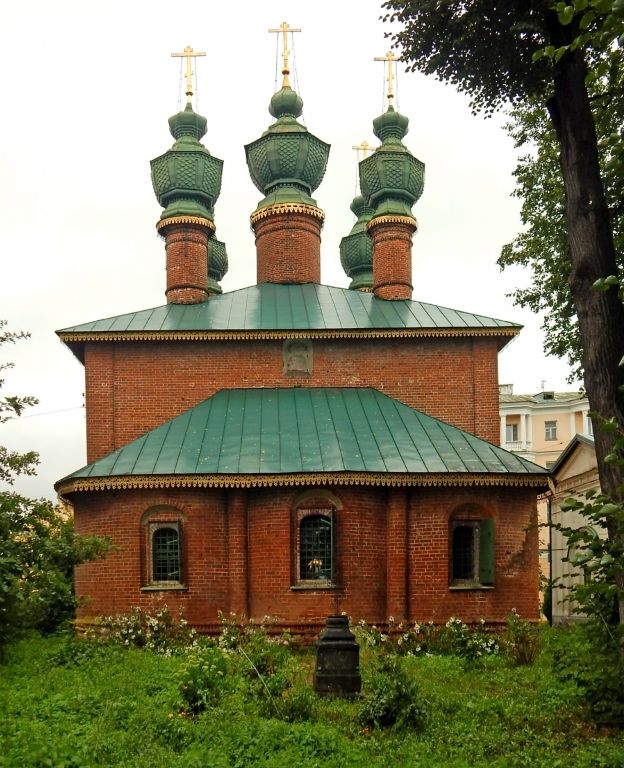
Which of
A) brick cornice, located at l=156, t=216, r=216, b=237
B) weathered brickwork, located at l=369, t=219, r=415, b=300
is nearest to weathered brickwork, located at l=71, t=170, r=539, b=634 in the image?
weathered brickwork, located at l=369, t=219, r=415, b=300

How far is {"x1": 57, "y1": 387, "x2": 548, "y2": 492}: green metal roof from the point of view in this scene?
13977 mm

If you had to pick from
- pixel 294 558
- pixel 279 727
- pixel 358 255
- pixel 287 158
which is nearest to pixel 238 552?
pixel 294 558

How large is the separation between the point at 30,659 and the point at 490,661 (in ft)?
21.1

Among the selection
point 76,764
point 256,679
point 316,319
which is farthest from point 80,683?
point 316,319

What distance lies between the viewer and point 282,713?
845 centimetres

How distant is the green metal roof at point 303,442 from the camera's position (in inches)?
550

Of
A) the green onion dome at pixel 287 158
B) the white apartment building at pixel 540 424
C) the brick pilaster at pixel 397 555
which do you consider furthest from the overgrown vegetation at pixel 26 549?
the white apartment building at pixel 540 424

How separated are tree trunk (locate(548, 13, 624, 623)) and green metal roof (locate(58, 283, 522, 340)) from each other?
8364mm

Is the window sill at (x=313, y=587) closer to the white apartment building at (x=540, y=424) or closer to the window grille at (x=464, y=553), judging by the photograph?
the window grille at (x=464, y=553)

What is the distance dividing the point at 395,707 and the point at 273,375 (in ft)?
29.6

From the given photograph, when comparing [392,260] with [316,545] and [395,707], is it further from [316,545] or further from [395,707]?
[395,707]

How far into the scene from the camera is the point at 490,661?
12109 millimetres

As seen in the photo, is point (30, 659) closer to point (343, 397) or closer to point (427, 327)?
point (343, 397)

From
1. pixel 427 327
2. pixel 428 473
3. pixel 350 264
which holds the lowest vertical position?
pixel 428 473
